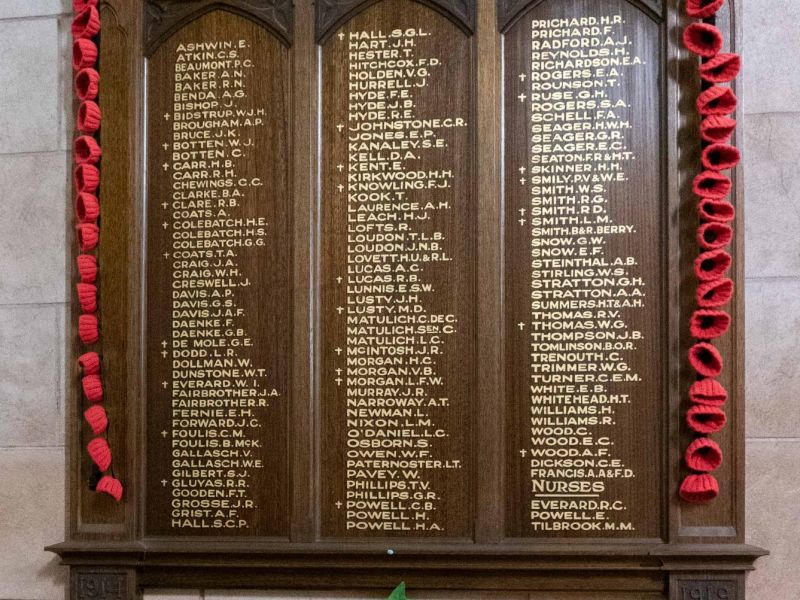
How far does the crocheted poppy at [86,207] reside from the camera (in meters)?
2.81

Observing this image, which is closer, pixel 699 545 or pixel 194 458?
pixel 699 545

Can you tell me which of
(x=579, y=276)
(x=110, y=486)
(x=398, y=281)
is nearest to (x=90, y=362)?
(x=110, y=486)

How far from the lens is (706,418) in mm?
2561

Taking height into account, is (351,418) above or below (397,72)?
below

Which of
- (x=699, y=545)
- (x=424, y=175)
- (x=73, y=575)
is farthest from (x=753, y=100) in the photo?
(x=73, y=575)

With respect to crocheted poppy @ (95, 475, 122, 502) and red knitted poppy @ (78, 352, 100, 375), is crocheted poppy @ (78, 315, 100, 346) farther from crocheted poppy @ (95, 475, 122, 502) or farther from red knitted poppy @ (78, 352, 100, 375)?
crocheted poppy @ (95, 475, 122, 502)

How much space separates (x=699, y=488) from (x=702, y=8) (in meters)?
1.37

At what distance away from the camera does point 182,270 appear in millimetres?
2828

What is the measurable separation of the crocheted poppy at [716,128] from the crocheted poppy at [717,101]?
0.06 ft

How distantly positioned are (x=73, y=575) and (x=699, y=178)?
7.35 feet

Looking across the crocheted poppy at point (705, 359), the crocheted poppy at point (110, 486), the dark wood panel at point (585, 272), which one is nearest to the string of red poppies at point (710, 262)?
the crocheted poppy at point (705, 359)

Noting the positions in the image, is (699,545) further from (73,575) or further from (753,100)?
(73,575)

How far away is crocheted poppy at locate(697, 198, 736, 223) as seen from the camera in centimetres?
254

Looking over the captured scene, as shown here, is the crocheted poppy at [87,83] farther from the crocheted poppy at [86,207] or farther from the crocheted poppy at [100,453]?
the crocheted poppy at [100,453]
